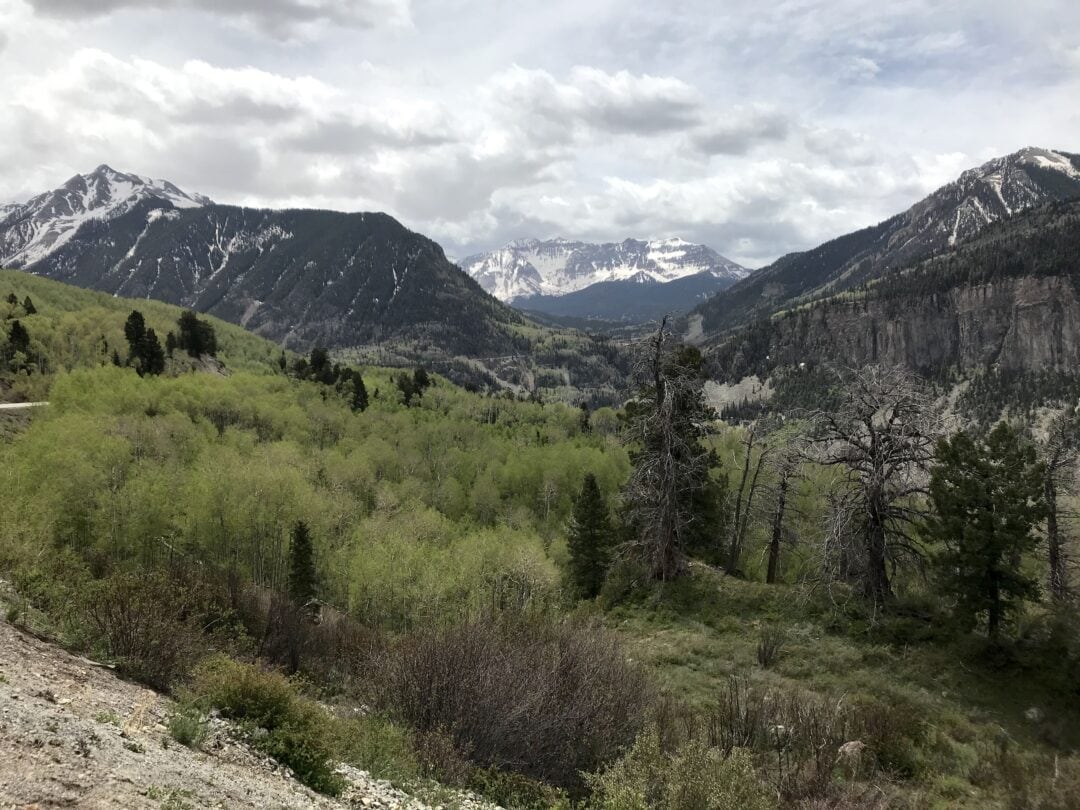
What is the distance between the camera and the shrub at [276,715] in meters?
12.0

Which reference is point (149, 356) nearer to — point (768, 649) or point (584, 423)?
point (584, 423)

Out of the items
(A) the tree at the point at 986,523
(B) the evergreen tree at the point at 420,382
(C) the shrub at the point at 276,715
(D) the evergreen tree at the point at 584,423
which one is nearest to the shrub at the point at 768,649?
(A) the tree at the point at 986,523

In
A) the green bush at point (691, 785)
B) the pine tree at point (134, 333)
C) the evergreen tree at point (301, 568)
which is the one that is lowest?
the evergreen tree at point (301, 568)

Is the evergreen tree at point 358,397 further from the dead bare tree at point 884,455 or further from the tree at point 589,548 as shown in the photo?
the dead bare tree at point 884,455

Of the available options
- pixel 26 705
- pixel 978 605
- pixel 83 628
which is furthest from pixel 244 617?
pixel 978 605

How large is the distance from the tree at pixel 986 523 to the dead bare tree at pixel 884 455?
3.66ft

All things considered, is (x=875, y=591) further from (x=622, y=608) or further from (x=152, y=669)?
(x=152, y=669)

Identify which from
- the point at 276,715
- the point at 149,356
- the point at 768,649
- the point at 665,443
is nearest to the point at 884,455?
the point at 768,649

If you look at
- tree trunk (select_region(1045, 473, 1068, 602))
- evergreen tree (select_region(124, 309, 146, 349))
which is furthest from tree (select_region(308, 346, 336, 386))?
tree trunk (select_region(1045, 473, 1068, 602))

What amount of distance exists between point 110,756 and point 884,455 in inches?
892

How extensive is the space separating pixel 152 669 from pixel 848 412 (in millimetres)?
22904

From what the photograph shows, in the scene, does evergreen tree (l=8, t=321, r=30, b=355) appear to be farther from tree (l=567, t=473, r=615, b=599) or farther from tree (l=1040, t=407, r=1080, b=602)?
tree (l=1040, t=407, r=1080, b=602)

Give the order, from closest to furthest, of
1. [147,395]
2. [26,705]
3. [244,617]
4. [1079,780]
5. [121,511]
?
[26,705], [1079,780], [244,617], [121,511], [147,395]

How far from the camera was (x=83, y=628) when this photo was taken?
49.8 feet
